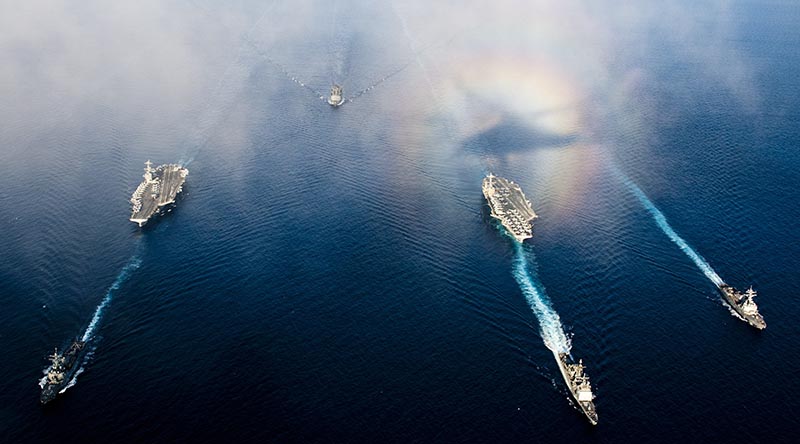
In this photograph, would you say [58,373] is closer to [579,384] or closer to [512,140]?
[579,384]

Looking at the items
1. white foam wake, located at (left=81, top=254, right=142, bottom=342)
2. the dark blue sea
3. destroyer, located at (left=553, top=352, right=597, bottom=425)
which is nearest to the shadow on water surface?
the dark blue sea

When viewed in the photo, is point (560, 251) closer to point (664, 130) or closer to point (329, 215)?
point (329, 215)

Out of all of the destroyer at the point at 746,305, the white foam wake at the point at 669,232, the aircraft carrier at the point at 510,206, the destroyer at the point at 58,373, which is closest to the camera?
the destroyer at the point at 58,373

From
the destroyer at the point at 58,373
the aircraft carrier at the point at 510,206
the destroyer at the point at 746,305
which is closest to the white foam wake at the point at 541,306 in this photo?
the aircraft carrier at the point at 510,206

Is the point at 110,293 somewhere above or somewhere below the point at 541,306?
above

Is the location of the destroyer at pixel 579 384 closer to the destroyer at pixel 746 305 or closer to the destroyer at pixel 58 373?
the destroyer at pixel 746 305

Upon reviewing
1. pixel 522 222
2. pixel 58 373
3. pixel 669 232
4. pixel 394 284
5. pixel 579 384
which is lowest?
pixel 579 384

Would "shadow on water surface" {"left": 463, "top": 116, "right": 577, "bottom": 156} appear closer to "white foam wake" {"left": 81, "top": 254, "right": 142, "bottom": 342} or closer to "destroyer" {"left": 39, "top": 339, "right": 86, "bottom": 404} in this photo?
"white foam wake" {"left": 81, "top": 254, "right": 142, "bottom": 342}

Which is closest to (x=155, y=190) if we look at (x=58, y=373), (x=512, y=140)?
(x=58, y=373)
